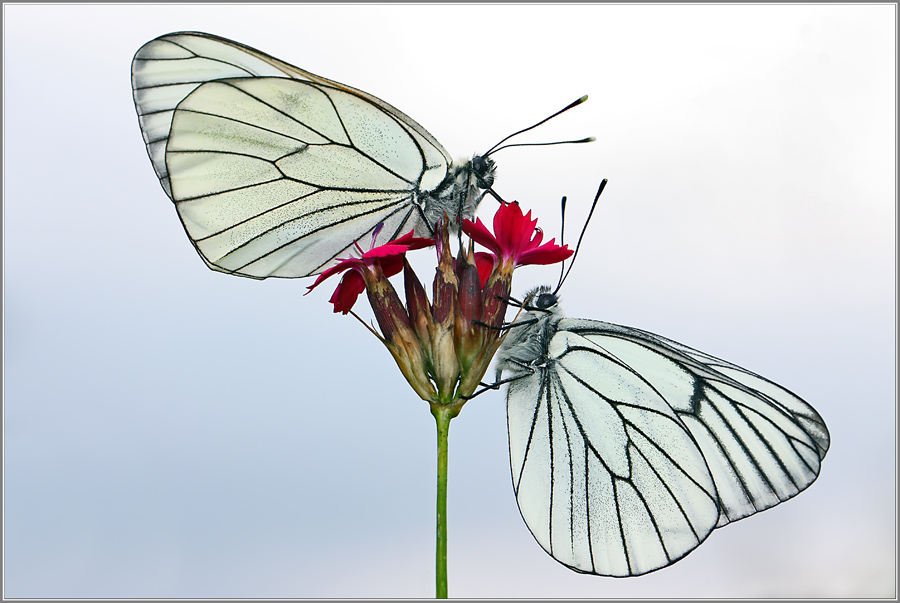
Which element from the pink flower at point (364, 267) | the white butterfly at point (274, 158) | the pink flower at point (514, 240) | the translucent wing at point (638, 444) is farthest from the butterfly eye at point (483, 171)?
the translucent wing at point (638, 444)

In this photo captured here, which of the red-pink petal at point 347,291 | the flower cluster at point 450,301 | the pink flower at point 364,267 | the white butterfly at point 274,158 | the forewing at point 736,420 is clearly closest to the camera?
the flower cluster at point 450,301

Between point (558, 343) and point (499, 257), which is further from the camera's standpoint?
point (558, 343)

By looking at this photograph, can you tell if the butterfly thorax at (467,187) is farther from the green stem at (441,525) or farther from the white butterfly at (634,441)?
the green stem at (441,525)

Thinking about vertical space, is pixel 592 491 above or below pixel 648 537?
above

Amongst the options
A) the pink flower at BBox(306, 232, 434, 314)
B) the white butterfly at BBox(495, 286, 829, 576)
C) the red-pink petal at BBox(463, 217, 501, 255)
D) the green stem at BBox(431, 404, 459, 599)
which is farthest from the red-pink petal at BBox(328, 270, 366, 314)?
the green stem at BBox(431, 404, 459, 599)

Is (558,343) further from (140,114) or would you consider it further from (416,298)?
(140,114)

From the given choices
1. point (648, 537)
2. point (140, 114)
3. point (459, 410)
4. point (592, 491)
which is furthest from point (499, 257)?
point (140, 114)

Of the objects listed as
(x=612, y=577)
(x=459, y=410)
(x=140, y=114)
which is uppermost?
(x=140, y=114)

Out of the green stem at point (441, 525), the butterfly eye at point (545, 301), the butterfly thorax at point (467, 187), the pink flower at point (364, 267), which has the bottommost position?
the green stem at point (441, 525)
